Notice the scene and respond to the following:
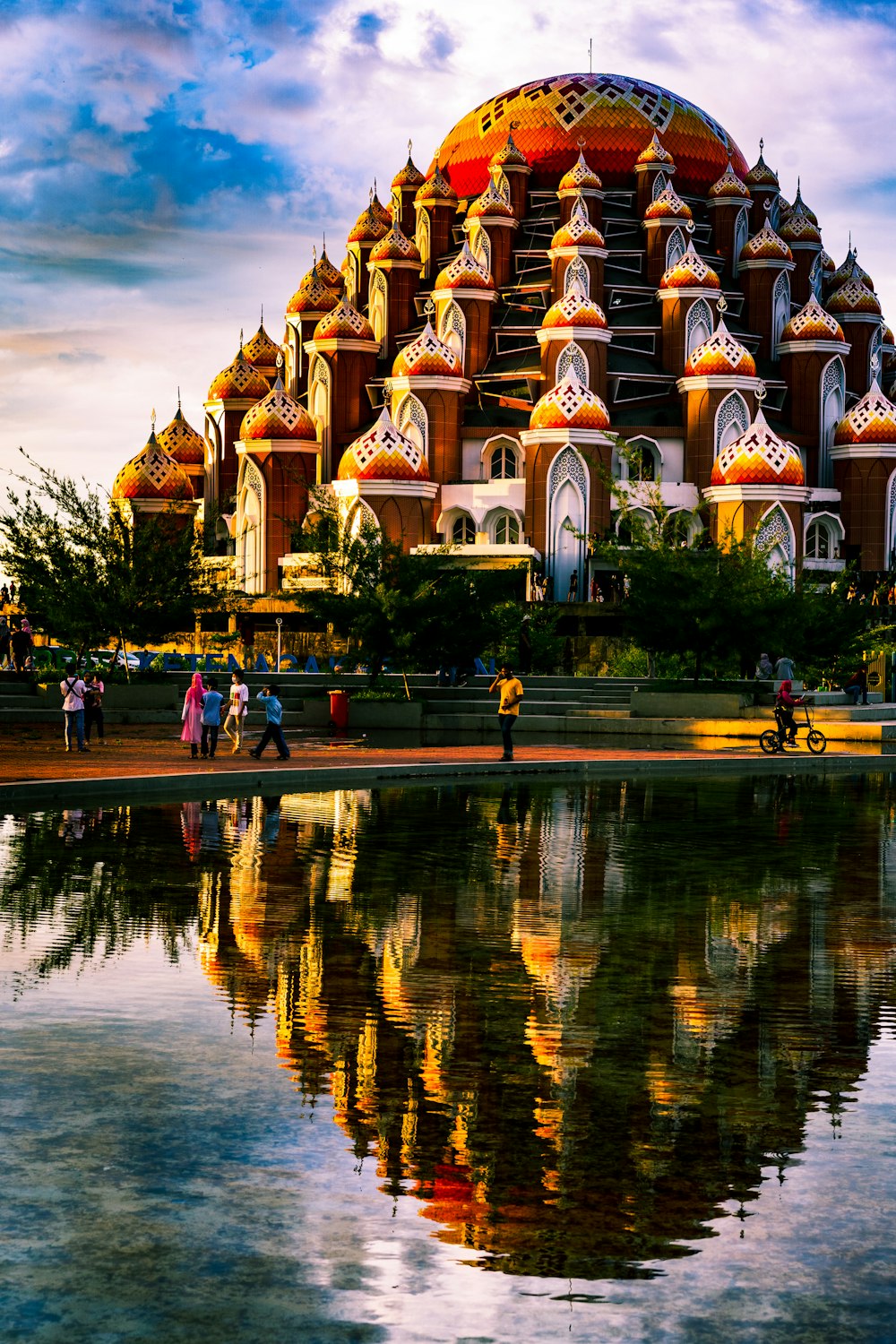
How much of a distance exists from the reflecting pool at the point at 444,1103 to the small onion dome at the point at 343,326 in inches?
1749

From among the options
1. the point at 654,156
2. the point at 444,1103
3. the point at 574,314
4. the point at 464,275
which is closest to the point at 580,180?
the point at 654,156

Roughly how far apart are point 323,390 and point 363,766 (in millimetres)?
36830

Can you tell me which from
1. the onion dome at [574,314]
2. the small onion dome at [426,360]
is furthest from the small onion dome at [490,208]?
the small onion dome at [426,360]

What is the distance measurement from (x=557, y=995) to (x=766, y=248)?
5307 cm

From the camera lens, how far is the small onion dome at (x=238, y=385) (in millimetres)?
58844

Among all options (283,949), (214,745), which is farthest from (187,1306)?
(214,745)

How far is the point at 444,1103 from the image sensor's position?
18.9ft

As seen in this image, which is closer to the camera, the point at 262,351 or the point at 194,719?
the point at 194,719

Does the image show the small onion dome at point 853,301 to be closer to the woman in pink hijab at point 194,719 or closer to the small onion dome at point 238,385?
the small onion dome at point 238,385

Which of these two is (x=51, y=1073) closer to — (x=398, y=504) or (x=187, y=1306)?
(x=187, y=1306)

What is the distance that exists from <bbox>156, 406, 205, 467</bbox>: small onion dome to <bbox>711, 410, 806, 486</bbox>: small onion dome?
20900 millimetres

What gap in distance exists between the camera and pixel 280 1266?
418 centimetres

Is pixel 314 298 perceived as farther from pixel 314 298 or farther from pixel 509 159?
pixel 509 159

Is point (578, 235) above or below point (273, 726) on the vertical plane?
above
